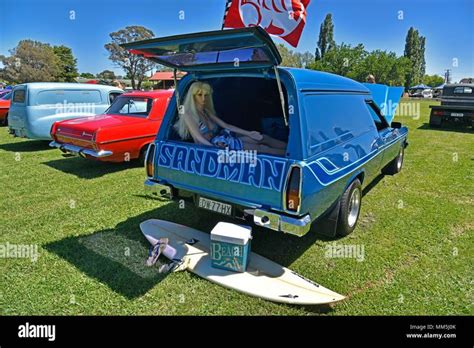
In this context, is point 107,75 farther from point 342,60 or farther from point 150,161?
point 150,161

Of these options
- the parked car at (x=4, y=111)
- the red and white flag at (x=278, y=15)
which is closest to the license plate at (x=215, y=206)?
the red and white flag at (x=278, y=15)

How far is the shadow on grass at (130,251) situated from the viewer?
118 inches

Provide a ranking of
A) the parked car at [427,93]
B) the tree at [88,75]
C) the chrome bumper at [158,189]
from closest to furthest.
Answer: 1. the chrome bumper at [158,189]
2. the parked car at [427,93]
3. the tree at [88,75]

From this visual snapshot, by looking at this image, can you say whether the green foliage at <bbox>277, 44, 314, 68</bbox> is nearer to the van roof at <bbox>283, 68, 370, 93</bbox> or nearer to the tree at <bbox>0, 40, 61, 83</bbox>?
the tree at <bbox>0, 40, 61, 83</bbox>

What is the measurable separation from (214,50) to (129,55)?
53.0 meters

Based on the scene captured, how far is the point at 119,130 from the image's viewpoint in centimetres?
649

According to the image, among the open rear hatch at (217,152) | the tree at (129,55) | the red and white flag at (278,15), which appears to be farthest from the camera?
the tree at (129,55)

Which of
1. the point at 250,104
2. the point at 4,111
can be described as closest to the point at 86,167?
the point at 250,104

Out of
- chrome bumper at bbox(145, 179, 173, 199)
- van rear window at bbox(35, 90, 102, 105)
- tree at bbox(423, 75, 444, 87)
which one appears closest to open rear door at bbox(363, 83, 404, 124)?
van rear window at bbox(35, 90, 102, 105)

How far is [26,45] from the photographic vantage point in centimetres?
4462

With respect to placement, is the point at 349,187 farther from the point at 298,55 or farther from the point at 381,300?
the point at 298,55

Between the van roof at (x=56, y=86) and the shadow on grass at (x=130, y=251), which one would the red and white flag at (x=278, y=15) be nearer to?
the shadow on grass at (x=130, y=251)

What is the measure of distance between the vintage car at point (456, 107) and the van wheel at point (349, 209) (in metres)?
12.2

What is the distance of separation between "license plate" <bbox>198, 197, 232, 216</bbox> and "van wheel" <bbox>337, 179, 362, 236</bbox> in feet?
4.46
